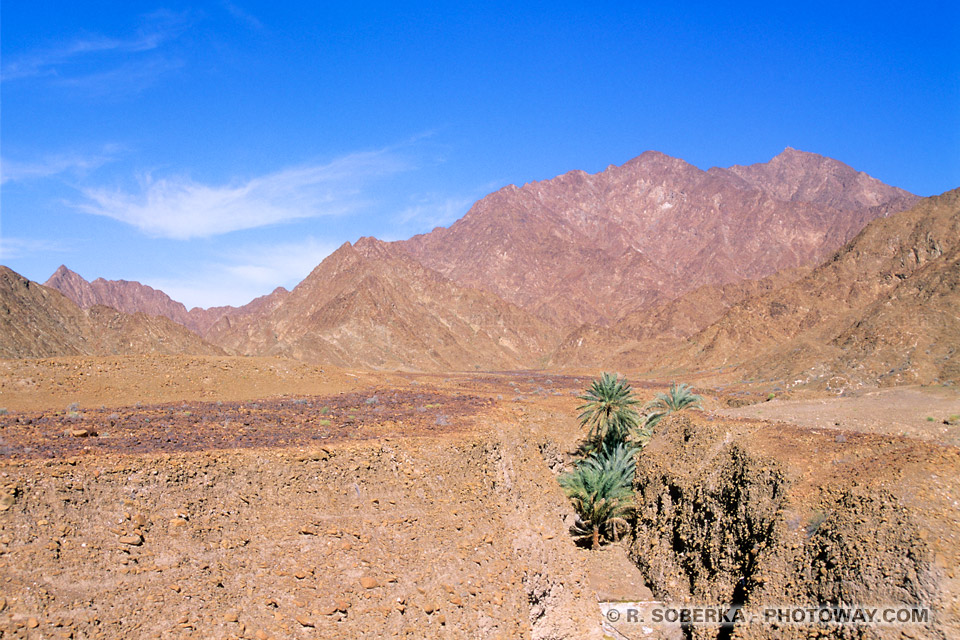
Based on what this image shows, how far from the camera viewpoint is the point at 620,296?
158625mm

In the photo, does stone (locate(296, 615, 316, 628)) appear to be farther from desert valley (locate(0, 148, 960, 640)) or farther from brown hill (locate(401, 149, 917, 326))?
brown hill (locate(401, 149, 917, 326))

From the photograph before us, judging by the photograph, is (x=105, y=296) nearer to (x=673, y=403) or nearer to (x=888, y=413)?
(x=673, y=403)

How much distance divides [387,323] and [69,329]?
46459mm

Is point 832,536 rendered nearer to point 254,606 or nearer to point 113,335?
point 254,606

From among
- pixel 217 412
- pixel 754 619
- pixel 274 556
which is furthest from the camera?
pixel 217 412

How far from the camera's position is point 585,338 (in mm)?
109812

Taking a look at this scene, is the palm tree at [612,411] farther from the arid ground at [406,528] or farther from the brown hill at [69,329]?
the brown hill at [69,329]

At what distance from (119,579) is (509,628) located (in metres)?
5.72

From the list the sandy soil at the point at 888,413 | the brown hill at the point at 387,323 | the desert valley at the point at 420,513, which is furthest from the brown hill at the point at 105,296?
the desert valley at the point at 420,513

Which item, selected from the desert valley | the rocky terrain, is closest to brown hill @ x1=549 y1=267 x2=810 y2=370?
A: the rocky terrain

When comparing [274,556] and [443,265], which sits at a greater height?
[443,265]

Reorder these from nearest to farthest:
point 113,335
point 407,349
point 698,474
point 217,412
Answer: point 698,474 < point 217,412 < point 113,335 < point 407,349

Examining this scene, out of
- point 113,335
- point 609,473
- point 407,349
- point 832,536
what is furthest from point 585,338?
point 832,536

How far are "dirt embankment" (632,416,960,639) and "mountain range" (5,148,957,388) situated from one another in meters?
33.8
